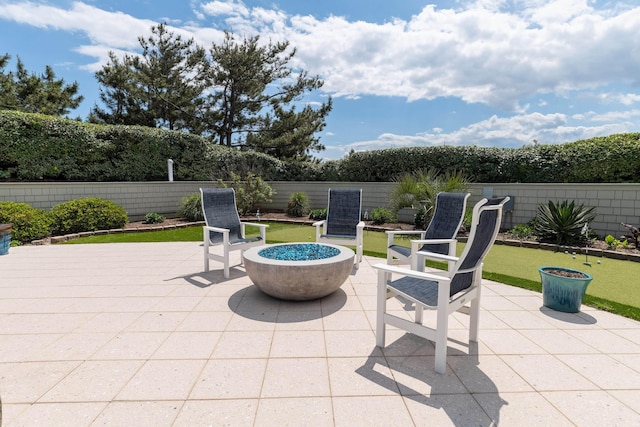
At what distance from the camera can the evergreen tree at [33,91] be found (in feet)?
47.0

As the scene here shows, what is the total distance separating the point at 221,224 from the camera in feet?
15.6

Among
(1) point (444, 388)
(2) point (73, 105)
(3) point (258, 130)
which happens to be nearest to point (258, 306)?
(1) point (444, 388)

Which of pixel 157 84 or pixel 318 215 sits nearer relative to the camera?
pixel 318 215

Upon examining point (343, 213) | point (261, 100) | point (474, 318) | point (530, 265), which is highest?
point (261, 100)

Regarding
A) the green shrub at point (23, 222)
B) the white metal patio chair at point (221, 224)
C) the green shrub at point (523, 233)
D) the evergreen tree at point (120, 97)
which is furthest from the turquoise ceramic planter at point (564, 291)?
the evergreen tree at point (120, 97)

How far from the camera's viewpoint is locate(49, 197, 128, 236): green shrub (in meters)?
7.08

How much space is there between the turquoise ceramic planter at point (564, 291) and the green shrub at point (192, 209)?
8.42 m

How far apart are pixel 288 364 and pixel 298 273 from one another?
1.00 m

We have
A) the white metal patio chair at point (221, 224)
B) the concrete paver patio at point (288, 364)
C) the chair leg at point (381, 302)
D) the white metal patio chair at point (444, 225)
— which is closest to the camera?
the concrete paver patio at point (288, 364)

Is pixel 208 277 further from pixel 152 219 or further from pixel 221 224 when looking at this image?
pixel 152 219

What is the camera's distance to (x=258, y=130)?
653 inches

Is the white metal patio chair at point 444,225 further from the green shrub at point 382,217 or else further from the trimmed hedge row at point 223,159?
the trimmed hedge row at point 223,159

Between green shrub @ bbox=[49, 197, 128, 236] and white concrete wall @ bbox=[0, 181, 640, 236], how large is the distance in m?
1.23

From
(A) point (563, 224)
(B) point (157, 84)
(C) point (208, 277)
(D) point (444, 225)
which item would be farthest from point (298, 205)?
(B) point (157, 84)
